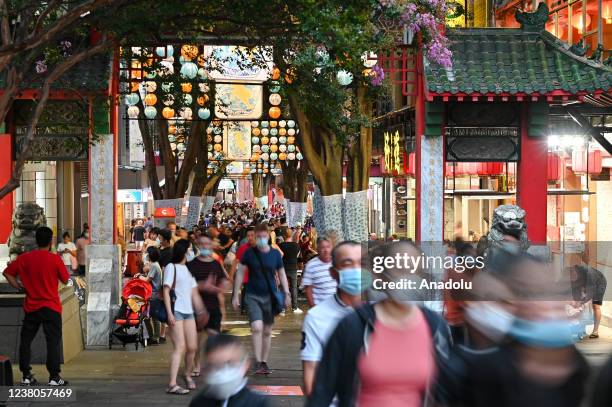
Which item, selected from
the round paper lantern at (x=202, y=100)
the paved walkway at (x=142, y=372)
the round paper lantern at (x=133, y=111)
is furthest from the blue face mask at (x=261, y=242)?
the round paper lantern at (x=133, y=111)

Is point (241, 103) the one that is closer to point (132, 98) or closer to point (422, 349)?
point (132, 98)

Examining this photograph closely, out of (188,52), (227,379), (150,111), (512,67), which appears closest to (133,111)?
(150,111)

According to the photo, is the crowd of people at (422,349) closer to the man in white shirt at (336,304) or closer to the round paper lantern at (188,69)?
the man in white shirt at (336,304)

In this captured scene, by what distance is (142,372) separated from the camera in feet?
50.9

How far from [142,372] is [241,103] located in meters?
11.9

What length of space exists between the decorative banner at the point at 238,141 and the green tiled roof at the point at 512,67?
24007 millimetres

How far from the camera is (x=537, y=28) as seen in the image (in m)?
21.1

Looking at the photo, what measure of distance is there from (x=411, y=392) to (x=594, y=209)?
1972 cm

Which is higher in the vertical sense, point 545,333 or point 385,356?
point 545,333

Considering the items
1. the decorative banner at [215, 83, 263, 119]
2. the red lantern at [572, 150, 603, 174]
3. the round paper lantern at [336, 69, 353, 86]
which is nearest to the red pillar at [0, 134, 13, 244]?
the round paper lantern at [336, 69, 353, 86]

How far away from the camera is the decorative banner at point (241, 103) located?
2631cm

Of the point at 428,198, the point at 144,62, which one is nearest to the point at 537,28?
the point at 428,198

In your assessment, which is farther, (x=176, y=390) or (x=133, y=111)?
(x=133, y=111)

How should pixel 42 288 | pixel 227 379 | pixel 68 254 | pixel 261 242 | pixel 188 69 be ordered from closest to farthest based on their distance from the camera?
1. pixel 227 379
2. pixel 42 288
3. pixel 261 242
4. pixel 188 69
5. pixel 68 254
